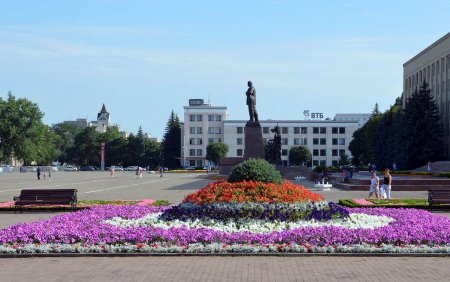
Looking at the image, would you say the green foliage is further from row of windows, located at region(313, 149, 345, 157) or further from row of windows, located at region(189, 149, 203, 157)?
row of windows, located at region(189, 149, 203, 157)

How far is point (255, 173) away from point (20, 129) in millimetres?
87819

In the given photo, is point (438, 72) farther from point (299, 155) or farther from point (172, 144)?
point (172, 144)

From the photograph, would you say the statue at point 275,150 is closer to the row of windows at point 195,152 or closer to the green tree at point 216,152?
the green tree at point 216,152

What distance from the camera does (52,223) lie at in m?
13.3

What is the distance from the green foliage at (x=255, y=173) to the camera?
582 inches

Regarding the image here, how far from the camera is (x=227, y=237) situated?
37.0ft

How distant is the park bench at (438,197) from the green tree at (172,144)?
97.1 metres

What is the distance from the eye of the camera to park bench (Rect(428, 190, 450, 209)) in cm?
1991

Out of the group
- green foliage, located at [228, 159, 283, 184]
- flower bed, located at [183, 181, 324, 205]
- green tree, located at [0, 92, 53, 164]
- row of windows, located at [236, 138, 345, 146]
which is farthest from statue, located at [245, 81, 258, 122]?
row of windows, located at [236, 138, 345, 146]

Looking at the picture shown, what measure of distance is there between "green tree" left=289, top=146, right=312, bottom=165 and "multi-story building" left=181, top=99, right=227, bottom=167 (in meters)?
18.1

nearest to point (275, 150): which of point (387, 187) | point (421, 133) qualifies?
point (421, 133)
